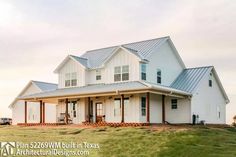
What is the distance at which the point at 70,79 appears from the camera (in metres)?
40.5

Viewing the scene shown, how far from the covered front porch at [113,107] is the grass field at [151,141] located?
4392 millimetres

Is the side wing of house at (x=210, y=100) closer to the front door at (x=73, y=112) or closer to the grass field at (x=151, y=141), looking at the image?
the grass field at (x=151, y=141)

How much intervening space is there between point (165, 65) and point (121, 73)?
4.80m

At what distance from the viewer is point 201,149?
20.5 meters

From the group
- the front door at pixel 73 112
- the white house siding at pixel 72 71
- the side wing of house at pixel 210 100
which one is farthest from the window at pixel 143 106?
the front door at pixel 73 112

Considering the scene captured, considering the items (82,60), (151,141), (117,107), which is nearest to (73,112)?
(82,60)

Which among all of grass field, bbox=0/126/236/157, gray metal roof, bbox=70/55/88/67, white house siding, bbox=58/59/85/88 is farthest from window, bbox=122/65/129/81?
grass field, bbox=0/126/236/157

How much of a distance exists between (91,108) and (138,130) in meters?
11.5

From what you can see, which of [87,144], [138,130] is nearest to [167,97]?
[138,130]

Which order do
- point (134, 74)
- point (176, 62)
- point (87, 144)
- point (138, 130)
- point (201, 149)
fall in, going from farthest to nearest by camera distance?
point (176, 62) < point (134, 74) < point (138, 130) < point (87, 144) < point (201, 149)

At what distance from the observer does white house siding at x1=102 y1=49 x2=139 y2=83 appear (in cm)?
3491

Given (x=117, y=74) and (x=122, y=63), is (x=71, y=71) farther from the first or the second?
(x=122, y=63)

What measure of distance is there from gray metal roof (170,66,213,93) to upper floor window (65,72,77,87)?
950 centimetres

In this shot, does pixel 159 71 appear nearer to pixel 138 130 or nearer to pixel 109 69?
pixel 109 69
